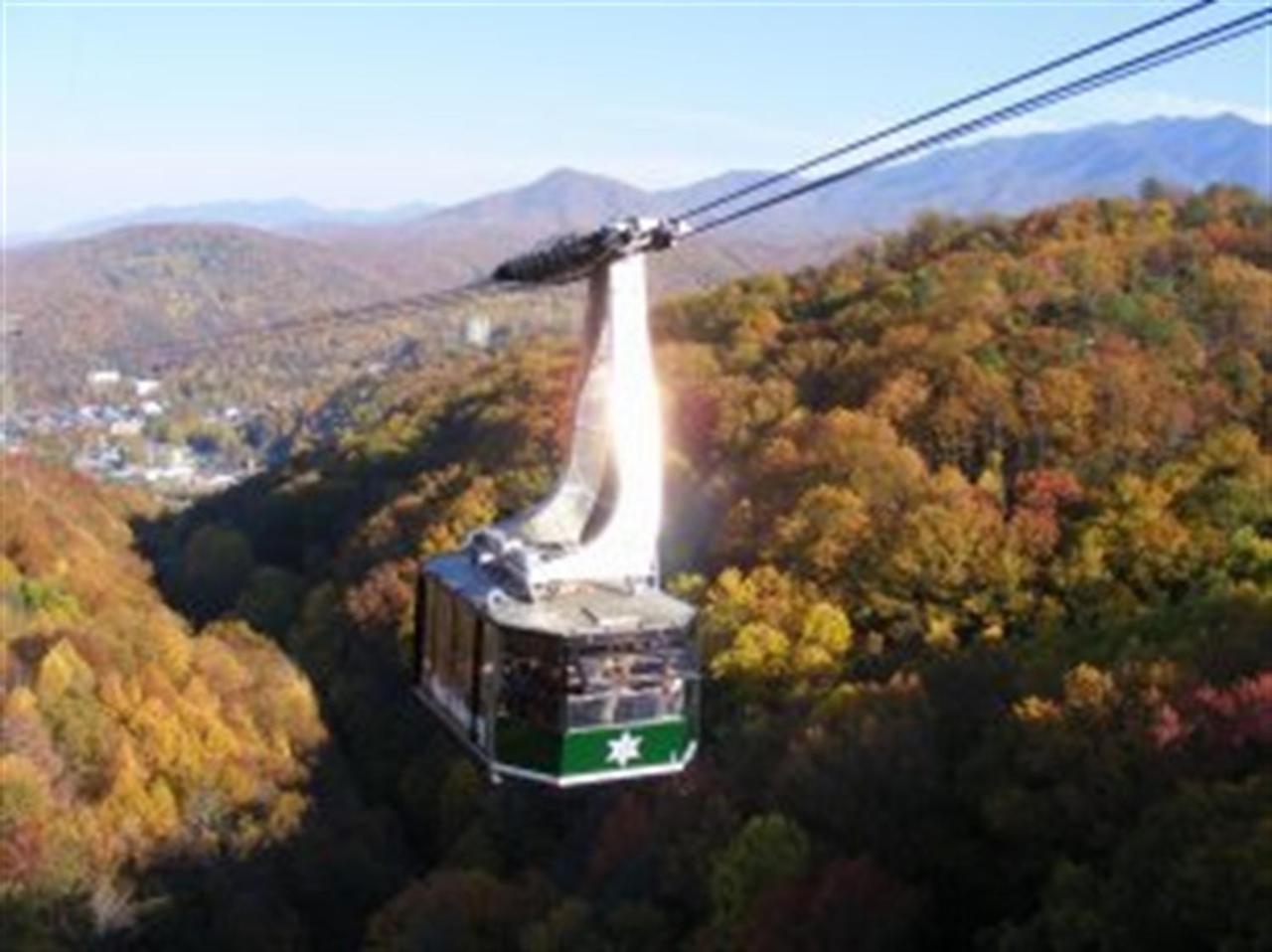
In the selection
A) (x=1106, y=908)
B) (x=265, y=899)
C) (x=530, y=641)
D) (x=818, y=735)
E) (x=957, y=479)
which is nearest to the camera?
(x=530, y=641)

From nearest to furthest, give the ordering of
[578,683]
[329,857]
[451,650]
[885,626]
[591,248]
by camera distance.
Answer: [591,248], [578,683], [451,650], [329,857], [885,626]

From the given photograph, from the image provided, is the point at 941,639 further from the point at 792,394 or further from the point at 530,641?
the point at 530,641

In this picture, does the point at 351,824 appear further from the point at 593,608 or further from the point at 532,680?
the point at 593,608

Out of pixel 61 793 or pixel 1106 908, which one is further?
pixel 61 793

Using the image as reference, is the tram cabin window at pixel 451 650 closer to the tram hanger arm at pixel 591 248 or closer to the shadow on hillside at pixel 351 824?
the tram hanger arm at pixel 591 248

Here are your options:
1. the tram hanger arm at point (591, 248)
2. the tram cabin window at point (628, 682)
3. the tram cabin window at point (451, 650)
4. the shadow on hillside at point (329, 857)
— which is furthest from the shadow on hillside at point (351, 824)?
the tram hanger arm at point (591, 248)

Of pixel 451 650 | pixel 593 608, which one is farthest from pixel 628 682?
pixel 451 650

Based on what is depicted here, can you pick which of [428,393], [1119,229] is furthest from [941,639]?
[428,393]
